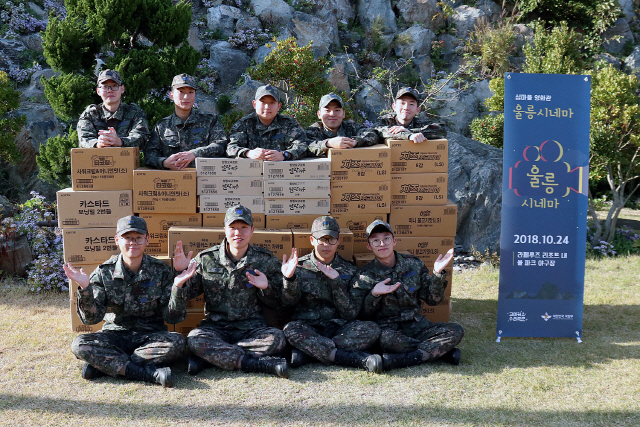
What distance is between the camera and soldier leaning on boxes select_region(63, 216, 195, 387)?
3859 mm

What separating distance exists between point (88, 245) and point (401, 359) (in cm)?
284

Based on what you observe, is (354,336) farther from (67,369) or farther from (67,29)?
(67,29)

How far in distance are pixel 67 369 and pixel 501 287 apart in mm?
3670

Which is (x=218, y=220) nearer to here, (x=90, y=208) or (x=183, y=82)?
(x=90, y=208)

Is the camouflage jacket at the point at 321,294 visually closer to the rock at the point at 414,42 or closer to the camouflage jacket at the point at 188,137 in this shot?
the camouflage jacket at the point at 188,137

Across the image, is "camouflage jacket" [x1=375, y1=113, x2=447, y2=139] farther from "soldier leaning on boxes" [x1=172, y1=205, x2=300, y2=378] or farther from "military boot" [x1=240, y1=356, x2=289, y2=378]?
"military boot" [x1=240, y1=356, x2=289, y2=378]

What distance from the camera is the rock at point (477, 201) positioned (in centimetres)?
795

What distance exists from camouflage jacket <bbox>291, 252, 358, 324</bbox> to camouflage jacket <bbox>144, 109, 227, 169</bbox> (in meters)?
1.54

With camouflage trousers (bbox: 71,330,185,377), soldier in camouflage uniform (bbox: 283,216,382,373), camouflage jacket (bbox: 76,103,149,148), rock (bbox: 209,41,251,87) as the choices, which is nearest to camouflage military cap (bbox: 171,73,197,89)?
camouflage jacket (bbox: 76,103,149,148)

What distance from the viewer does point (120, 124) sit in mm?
5258

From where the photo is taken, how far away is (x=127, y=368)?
3834mm

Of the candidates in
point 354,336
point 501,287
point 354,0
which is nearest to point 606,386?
point 501,287

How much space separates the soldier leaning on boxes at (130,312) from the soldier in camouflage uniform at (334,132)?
179 centimetres

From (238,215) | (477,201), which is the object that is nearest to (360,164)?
(238,215)
